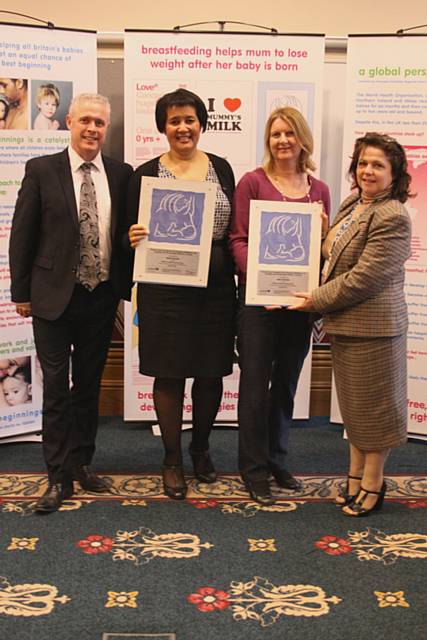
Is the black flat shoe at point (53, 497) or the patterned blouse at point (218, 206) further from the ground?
the patterned blouse at point (218, 206)

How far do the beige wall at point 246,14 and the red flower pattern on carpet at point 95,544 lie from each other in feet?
9.70

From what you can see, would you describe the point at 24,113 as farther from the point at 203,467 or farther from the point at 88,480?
the point at 203,467

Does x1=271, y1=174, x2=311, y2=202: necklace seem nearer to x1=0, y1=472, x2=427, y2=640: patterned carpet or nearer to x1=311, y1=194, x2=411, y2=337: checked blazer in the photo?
x1=311, y1=194, x2=411, y2=337: checked blazer

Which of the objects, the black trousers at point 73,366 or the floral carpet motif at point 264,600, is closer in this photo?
the floral carpet motif at point 264,600

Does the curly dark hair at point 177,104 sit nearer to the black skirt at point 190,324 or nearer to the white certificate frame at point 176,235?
the white certificate frame at point 176,235

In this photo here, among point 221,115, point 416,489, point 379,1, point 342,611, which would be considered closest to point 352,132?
point 221,115

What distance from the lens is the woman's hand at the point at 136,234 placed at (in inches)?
124

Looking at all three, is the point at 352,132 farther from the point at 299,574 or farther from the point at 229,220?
the point at 299,574

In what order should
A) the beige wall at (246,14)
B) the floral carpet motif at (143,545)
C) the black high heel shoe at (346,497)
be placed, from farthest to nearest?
the beige wall at (246,14), the black high heel shoe at (346,497), the floral carpet motif at (143,545)

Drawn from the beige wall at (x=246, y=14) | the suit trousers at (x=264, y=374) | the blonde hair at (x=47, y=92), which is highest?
the beige wall at (x=246, y=14)

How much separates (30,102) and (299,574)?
8.51ft

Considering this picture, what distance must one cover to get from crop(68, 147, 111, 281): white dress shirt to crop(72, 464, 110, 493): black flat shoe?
0.87 meters

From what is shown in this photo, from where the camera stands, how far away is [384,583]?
8.75 ft

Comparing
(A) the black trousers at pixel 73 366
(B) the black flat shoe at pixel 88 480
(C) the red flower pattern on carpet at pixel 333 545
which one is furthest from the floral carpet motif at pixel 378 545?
(A) the black trousers at pixel 73 366
